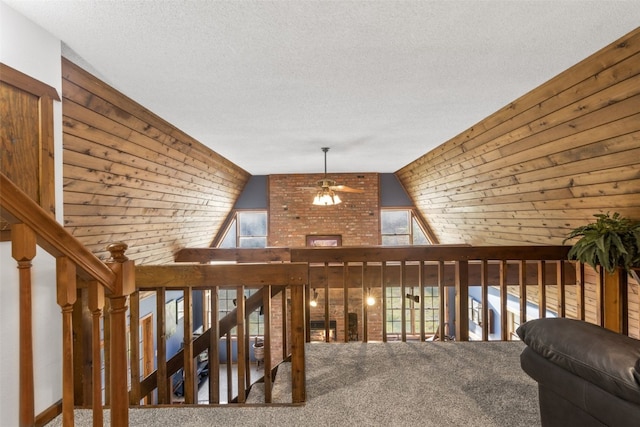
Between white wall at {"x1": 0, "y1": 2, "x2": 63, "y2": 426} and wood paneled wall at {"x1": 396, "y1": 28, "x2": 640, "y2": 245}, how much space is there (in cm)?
338

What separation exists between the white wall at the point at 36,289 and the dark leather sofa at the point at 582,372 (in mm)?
2532

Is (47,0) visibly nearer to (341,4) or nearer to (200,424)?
(341,4)

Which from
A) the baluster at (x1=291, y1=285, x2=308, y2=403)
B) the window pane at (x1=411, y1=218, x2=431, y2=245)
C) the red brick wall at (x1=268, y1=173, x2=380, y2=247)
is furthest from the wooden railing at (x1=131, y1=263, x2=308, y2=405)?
the window pane at (x1=411, y1=218, x2=431, y2=245)

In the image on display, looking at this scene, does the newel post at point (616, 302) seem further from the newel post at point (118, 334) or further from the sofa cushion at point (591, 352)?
the newel post at point (118, 334)

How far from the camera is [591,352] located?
117 centimetres

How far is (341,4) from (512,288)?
248 inches

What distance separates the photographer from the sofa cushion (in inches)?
41.6

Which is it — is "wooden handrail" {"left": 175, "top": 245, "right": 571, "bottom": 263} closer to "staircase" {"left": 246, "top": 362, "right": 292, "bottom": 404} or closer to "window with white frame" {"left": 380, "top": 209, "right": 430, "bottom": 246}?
"staircase" {"left": 246, "top": 362, "right": 292, "bottom": 404}

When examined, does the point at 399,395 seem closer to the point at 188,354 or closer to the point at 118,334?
the point at 188,354

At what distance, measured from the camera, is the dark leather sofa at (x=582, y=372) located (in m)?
1.07

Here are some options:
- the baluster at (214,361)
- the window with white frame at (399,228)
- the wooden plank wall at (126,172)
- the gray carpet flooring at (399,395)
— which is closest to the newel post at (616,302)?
the gray carpet flooring at (399,395)

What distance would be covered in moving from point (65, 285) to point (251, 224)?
685 cm

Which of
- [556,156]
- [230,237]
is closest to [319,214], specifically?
[230,237]

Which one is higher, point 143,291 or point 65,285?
point 65,285
